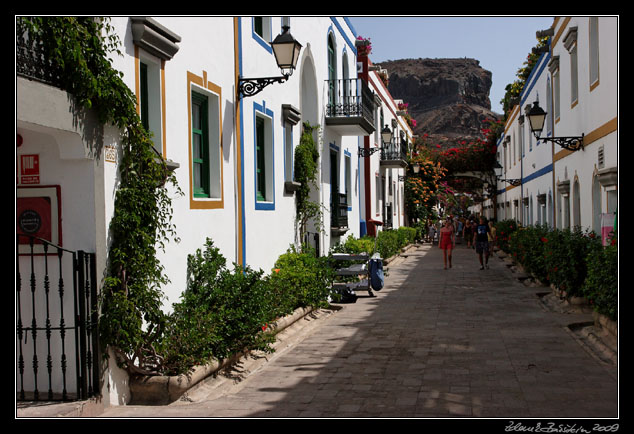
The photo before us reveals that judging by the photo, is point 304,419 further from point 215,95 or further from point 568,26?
point 568,26

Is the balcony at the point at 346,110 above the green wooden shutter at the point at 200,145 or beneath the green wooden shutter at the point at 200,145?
above

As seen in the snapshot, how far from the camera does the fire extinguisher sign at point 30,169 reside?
19.3 ft

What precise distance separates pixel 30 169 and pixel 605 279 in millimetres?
6641

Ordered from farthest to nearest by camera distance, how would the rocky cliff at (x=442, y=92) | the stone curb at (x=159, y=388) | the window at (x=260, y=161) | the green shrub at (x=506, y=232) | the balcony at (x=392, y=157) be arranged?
the rocky cliff at (x=442, y=92) → the balcony at (x=392, y=157) → the green shrub at (x=506, y=232) → the window at (x=260, y=161) → the stone curb at (x=159, y=388)

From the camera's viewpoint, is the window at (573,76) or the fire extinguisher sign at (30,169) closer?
the fire extinguisher sign at (30,169)

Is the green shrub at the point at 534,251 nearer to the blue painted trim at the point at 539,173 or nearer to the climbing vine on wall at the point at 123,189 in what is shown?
the blue painted trim at the point at 539,173

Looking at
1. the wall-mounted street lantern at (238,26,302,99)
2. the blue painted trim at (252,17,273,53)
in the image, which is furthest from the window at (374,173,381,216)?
the wall-mounted street lantern at (238,26,302,99)

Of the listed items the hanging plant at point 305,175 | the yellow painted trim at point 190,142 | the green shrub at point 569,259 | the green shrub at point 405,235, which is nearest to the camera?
the yellow painted trim at point 190,142

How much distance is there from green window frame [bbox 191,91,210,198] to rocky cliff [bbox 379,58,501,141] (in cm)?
9614

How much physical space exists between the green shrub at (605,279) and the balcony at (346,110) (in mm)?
7838

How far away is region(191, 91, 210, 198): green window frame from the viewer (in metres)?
8.54

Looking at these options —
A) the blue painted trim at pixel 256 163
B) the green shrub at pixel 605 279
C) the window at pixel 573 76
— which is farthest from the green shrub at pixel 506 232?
the green shrub at pixel 605 279

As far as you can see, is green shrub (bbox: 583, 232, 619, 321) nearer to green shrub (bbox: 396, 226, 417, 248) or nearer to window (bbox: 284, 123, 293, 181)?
window (bbox: 284, 123, 293, 181)

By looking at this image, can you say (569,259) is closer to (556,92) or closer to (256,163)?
(256,163)
